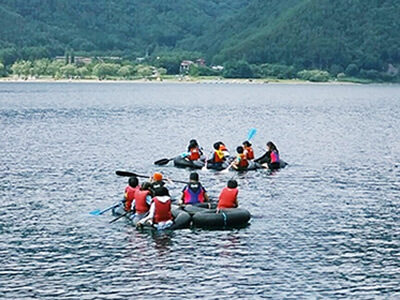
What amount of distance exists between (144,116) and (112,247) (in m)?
109

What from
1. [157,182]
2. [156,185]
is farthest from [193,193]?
[157,182]

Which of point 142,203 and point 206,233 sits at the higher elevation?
point 142,203

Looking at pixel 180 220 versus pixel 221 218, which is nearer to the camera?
pixel 180 220

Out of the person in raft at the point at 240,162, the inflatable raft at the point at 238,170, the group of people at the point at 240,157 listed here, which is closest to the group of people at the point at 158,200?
the person in raft at the point at 240,162

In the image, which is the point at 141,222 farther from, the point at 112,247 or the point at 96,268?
the point at 96,268

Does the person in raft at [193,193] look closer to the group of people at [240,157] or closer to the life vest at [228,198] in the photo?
the life vest at [228,198]

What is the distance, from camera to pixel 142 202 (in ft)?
140

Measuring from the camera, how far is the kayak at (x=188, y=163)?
216ft

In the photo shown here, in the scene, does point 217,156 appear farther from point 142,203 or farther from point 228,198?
point 142,203

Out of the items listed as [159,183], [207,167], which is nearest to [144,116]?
[207,167]

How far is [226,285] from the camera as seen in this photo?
1310 inches

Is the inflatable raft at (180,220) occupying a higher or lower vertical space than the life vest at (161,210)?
lower

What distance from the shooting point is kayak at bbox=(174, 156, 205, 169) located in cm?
6591

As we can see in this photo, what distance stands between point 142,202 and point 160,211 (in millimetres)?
1930
